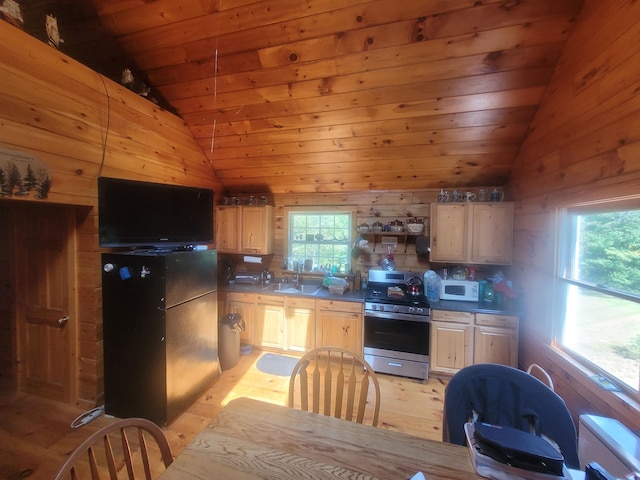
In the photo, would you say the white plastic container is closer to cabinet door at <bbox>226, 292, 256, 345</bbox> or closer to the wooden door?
cabinet door at <bbox>226, 292, 256, 345</bbox>

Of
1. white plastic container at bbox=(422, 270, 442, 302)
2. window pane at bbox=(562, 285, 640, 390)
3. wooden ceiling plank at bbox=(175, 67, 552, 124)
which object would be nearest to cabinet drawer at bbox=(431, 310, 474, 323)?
white plastic container at bbox=(422, 270, 442, 302)

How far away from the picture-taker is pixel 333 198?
3668 millimetres

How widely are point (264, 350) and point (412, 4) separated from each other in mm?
3891

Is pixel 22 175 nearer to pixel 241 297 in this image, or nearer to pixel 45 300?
pixel 45 300

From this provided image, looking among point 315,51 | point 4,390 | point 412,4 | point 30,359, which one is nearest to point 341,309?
point 315,51

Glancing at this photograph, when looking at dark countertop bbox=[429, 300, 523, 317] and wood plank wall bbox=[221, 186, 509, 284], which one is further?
wood plank wall bbox=[221, 186, 509, 284]

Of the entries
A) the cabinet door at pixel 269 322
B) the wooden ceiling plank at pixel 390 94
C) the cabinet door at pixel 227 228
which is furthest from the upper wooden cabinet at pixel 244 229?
the wooden ceiling plank at pixel 390 94

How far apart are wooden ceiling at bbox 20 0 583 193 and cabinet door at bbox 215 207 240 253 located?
3.18 feet

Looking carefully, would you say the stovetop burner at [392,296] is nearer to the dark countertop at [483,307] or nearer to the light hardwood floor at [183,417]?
the dark countertop at [483,307]

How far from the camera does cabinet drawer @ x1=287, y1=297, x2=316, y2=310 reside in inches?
123

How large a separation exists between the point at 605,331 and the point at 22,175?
13.5ft

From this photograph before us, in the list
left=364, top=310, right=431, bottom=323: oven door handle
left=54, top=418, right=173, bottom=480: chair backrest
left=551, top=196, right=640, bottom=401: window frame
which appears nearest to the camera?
left=54, top=418, right=173, bottom=480: chair backrest

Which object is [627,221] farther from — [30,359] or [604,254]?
[30,359]

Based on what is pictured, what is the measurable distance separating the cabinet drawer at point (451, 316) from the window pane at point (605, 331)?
758 mm
